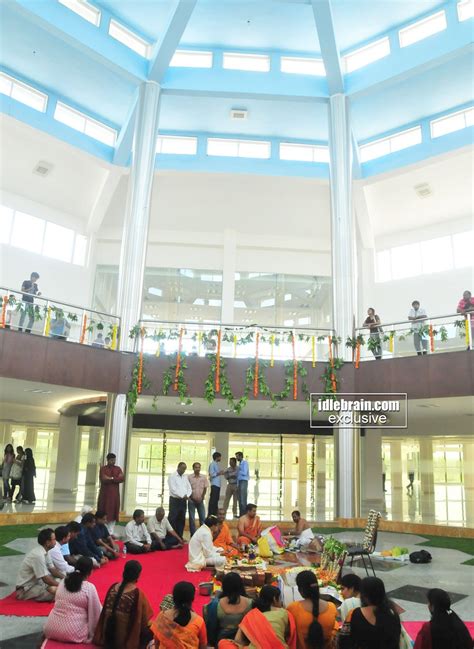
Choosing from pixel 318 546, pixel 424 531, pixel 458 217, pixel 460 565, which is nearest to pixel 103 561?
pixel 318 546

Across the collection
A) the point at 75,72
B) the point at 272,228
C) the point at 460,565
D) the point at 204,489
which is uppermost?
the point at 75,72

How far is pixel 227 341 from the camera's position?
14.6m

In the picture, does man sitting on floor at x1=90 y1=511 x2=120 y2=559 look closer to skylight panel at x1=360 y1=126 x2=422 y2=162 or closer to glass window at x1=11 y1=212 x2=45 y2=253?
glass window at x1=11 y1=212 x2=45 y2=253

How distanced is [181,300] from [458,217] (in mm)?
11322

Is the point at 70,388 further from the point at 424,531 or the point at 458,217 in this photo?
the point at 458,217

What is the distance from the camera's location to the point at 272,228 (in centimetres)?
2288

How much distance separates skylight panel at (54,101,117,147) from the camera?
20.0 metres

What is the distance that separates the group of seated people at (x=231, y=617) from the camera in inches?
160

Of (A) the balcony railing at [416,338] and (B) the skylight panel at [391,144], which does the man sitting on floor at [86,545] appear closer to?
(A) the balcony railing at [416,338]

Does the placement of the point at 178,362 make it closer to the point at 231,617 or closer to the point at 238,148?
the point at 231,617

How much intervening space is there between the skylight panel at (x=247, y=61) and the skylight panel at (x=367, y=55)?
109 inches

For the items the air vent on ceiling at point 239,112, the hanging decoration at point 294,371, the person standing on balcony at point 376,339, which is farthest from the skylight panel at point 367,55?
the hanging decoration at point 294,371

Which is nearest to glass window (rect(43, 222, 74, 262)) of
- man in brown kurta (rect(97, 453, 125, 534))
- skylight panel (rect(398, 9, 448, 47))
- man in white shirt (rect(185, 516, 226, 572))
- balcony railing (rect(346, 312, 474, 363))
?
man in brown kurta (rect(97, 453, 125, 534))

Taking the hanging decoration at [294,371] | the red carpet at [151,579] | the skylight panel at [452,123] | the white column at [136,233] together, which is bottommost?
the red carpet at [151,579]
